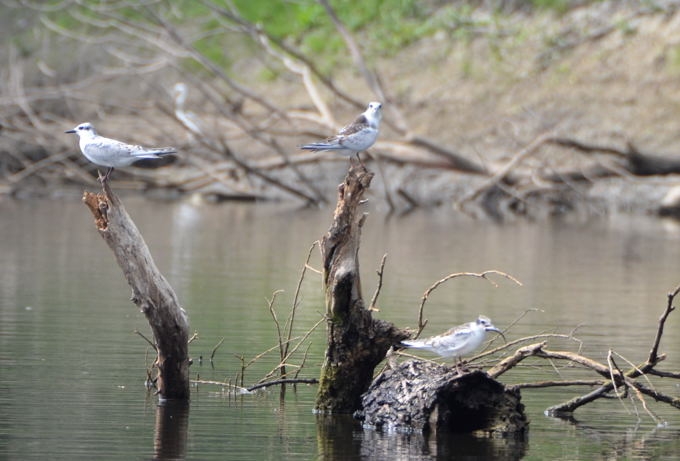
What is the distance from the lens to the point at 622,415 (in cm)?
952

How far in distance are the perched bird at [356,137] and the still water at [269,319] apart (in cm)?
169

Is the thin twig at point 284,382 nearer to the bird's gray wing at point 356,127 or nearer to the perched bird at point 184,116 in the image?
the bird's gray wing at point 356,127

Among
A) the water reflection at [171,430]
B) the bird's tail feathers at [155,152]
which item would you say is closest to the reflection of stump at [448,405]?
the water reflection at [171,430]

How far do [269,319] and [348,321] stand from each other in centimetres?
448

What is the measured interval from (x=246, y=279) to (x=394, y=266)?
9.68ft

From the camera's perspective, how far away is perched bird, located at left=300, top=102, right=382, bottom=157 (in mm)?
10805

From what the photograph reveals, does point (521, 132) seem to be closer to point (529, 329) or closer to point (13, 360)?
point (529, 329)

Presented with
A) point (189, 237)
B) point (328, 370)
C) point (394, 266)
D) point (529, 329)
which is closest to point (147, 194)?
point (189, 237)

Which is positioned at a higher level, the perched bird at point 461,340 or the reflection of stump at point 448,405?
the perched bird at point 461,340

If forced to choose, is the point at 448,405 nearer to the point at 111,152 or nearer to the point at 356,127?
the point at 356,127

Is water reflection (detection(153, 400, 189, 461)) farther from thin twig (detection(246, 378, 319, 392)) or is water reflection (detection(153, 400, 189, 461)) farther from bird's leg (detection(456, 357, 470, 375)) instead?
bird's leg (detection(456, 357, 470, 375))

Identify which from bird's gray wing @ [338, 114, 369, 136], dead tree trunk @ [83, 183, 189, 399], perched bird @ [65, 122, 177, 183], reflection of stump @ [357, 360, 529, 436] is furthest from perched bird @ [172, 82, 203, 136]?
reflection of stump @ [357, 360, 529, 436]

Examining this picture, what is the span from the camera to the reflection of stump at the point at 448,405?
28.6 feet

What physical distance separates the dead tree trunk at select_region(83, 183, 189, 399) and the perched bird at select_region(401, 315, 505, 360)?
176 cm
